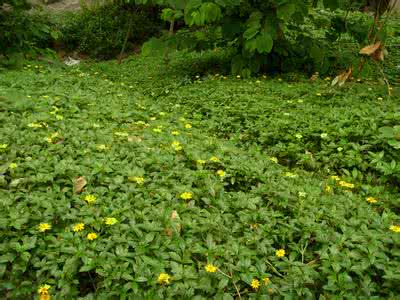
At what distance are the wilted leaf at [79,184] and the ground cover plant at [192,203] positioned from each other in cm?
1

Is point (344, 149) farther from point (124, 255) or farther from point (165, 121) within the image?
point (124, 255)

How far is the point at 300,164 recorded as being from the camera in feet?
13.1

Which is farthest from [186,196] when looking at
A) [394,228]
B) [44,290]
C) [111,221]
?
[394,228]

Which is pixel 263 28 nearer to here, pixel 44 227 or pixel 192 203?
pixel 192 203

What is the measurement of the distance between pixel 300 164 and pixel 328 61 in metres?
3.25

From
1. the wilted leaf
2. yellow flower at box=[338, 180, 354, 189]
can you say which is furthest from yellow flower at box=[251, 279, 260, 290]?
yellow flower at box=[338, 180, 354, 189]

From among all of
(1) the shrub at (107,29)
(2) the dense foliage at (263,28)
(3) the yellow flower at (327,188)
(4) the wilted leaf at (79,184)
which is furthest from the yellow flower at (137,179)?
(1) the shrub at (107,29)

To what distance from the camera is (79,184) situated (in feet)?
9.71

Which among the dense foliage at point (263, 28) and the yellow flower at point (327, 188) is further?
the dense foliage at point (263, 28)

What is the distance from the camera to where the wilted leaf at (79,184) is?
115 inches

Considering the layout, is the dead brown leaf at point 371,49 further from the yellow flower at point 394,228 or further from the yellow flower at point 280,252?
the yellow flower at point 280,252

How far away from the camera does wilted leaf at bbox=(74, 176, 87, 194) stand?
9.59 ft

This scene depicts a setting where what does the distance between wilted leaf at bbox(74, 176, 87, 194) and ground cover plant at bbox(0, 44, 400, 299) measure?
10mm

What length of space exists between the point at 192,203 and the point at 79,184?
75 cm
